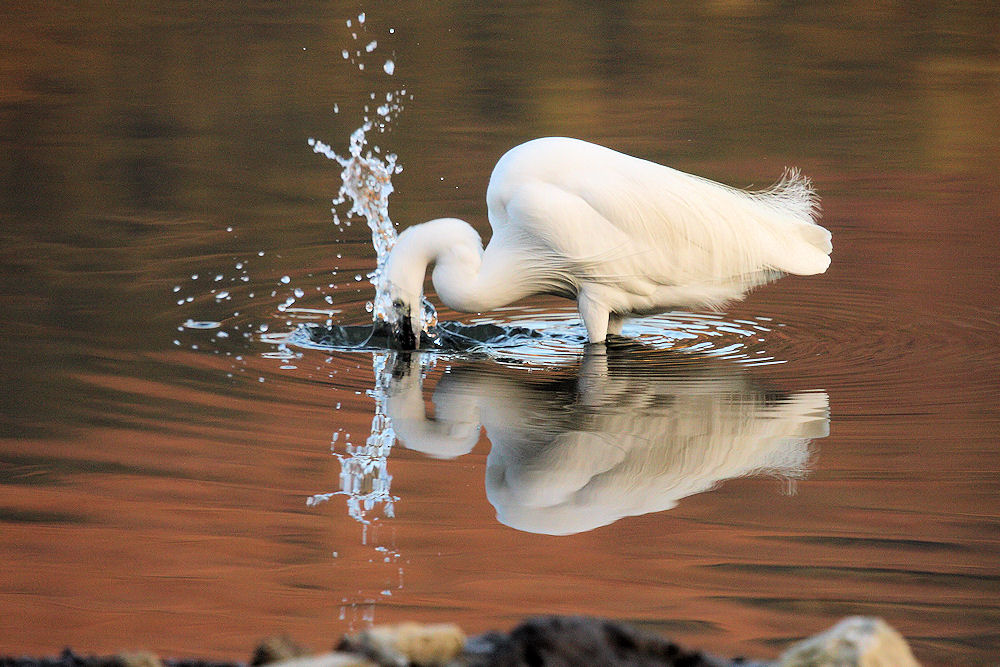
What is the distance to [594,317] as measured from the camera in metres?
6.97

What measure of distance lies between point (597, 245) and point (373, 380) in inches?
50.1

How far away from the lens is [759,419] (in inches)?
228

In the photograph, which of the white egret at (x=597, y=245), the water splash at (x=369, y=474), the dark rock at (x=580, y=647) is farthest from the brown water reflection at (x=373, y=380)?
the dark rock at (x=580, y=647)

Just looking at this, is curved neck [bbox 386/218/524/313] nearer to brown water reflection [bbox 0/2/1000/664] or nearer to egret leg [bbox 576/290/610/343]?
egret leg [bbox 576/290/610/343]

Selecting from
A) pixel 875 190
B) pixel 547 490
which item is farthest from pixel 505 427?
pixel 875 190

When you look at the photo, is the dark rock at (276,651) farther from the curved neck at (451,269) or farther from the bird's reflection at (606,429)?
the curved neck at (451,269)

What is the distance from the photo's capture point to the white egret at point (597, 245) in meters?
6.85

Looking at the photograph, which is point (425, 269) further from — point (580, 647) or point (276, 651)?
point (580, 647)

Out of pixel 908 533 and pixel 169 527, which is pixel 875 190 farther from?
pixel 169 527

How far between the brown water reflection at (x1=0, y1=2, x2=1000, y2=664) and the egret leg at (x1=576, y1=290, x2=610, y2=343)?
73 cm

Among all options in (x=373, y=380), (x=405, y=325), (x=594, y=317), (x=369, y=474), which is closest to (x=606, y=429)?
(x=369, y=474)

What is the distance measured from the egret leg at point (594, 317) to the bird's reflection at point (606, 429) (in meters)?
0.12

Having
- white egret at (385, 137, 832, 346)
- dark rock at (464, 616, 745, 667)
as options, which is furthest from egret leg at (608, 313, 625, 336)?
dark rock at (464, 616, 745, 667)

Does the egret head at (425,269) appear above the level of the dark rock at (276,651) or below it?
above
